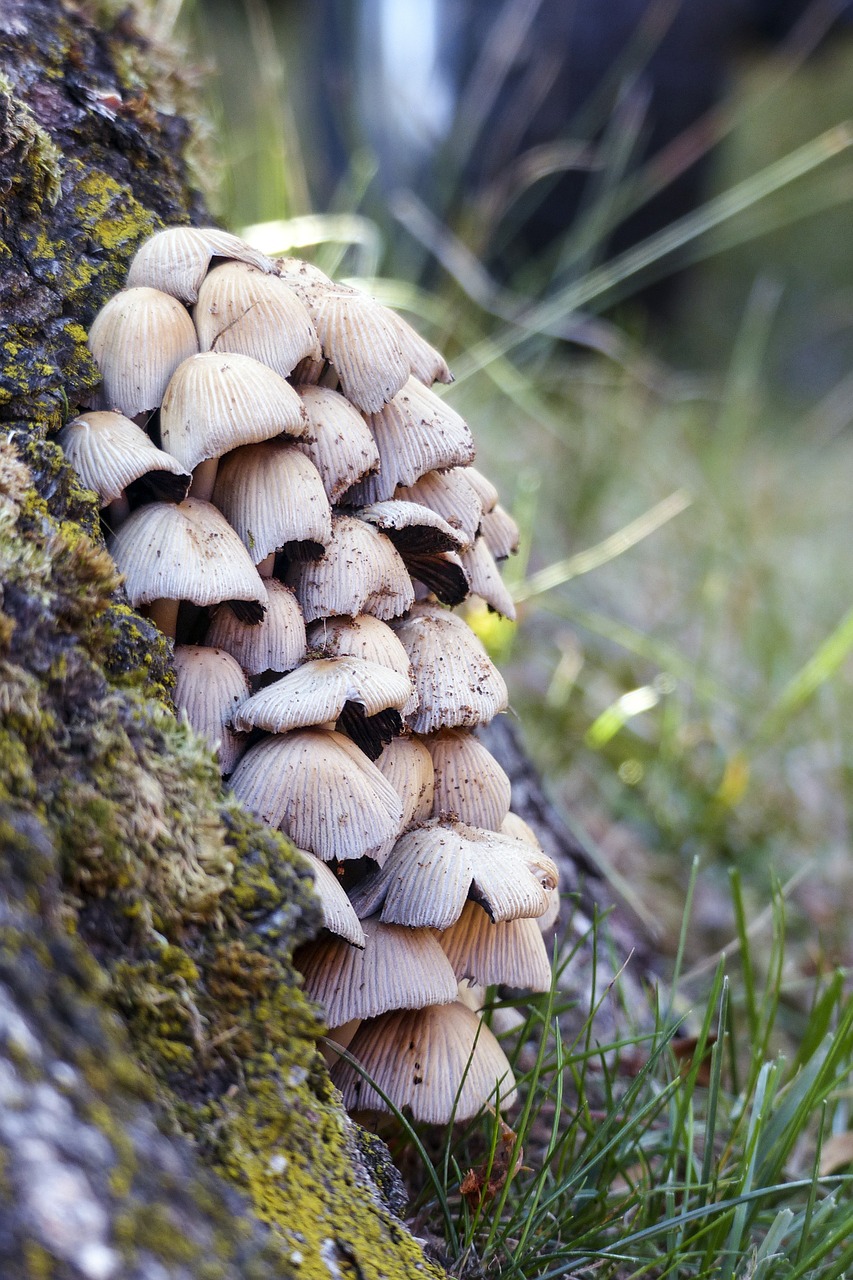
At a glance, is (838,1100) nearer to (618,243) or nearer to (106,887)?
(106,887)

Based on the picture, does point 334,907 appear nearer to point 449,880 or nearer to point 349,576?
point 449,880

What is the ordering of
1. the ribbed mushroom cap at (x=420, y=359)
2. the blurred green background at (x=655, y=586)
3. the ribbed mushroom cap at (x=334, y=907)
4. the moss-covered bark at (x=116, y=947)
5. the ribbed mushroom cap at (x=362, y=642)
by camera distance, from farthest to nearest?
the blurred green background at (x=655, y=586), the ribbed mushroom cap at (x=420, y=359), the ribbed mushroom cap at (x=362, y=642), the ribbed mushroom cap at (x=334, y=907), the moss-covered bark at (x=116, y=947)

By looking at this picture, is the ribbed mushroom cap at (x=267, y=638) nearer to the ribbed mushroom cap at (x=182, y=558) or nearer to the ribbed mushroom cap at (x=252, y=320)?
the ribbed mushroom cap at (x=182, y=558)

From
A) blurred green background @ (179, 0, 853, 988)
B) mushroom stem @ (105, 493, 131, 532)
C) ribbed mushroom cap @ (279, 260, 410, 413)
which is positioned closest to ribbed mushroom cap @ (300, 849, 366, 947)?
mushroom stem @ (105, 493, 131, 532)

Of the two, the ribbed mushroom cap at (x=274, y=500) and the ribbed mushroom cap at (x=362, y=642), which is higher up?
the ribbed mushroom cap at (x=274, y=500)

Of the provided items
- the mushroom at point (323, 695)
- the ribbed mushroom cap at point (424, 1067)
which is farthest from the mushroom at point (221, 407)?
the ribbed mushroom cap at point (424, 1067)

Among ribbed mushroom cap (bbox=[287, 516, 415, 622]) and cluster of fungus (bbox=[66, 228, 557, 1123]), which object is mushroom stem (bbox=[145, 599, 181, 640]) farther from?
ribbed mushroom cap (bbox=[287, 516, 415, 622])

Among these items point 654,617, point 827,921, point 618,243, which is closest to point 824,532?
point 654,617

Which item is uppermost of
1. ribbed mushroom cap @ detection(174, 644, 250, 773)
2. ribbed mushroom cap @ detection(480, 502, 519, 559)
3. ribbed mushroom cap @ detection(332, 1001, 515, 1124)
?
ribbed mushroom cap @ detection(480, 502, 519, 559)
